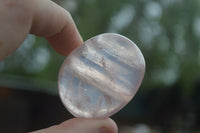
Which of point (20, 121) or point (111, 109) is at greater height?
point (111, 109)

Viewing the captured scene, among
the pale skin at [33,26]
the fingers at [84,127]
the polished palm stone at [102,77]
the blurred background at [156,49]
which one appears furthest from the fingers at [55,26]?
the blurred background at [156,49]

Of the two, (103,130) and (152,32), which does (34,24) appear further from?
(152,32)

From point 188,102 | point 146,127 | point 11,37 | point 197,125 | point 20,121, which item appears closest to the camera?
point 11,37

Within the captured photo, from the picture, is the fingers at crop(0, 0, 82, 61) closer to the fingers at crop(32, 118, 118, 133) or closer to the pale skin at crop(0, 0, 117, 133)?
the pale skin at crop(0, 0, 117, 133)

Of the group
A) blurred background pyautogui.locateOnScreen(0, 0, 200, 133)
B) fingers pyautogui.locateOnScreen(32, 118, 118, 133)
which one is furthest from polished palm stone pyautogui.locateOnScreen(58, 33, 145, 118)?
blurred background pyautogui.locateOnScreen(0, 0, 200, 133)

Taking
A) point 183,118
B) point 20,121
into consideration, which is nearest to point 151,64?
point 183,118

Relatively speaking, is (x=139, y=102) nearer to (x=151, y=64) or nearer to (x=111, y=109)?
(x=151, y=64)

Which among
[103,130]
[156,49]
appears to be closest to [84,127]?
[103,130]
